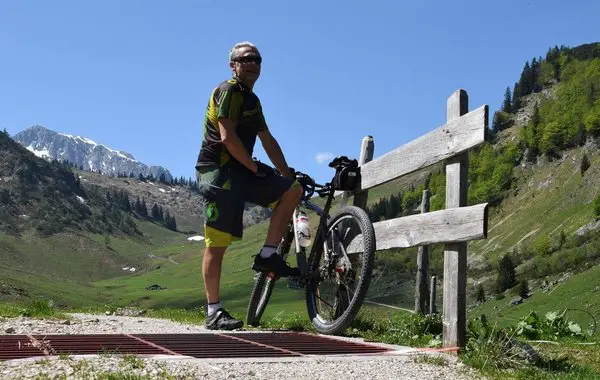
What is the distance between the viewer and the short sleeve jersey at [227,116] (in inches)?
305

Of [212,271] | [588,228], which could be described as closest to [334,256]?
[212,271]

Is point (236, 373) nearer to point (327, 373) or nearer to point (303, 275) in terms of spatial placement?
point (327, 373)

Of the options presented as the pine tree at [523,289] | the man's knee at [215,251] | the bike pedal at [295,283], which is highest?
the pine tree at [523,289]

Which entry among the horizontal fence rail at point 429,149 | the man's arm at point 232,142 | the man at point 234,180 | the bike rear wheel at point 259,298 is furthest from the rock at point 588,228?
the man's arm at point 232,142

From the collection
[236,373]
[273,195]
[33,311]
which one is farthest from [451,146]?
[33,311]

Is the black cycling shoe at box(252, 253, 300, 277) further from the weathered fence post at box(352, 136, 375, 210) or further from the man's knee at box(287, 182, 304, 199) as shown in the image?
the weathered fence post at box(352, 136, 375, 210)

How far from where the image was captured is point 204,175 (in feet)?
25.9

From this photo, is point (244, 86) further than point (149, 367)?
Yes

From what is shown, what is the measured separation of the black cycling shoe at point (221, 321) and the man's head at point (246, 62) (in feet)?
9.03

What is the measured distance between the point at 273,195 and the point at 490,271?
187 meters

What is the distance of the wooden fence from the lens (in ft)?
20.5

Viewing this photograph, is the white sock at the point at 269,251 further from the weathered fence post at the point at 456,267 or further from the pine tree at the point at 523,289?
the pine tree at the point at 523,289

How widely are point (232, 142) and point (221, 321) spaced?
2.09 meters

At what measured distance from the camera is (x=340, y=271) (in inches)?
316
